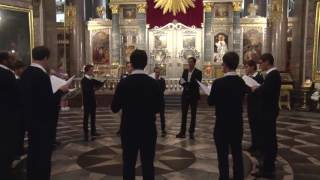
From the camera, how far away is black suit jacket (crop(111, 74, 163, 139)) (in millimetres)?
3924

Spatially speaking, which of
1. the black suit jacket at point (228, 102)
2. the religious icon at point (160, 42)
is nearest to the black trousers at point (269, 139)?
the black suit jacket at point (228, 102)

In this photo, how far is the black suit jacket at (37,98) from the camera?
14.1 feet

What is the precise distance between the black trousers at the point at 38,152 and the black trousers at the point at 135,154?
1151 millimetres

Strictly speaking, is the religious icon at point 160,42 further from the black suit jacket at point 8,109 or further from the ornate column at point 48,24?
the black suit jacket at point 8,109

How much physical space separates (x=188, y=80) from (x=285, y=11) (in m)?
10.4

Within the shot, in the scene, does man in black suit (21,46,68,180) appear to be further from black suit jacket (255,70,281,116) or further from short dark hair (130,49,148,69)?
black suit jacket (255,70,281,116)

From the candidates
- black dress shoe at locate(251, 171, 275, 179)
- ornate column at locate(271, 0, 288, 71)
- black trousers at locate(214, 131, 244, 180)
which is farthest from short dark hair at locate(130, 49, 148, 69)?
ornate column at locate(271, 0, 288, 71)

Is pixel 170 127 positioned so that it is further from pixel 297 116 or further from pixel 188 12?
pixel 188 12

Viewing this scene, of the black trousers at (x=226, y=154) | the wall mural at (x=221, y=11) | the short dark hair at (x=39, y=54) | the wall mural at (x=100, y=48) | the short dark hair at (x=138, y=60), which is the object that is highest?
the wall mural at (x=221, y=11)

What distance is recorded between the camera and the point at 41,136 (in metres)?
4.49

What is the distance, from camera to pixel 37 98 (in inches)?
171

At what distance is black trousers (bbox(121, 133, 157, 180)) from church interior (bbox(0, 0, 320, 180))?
1.61m

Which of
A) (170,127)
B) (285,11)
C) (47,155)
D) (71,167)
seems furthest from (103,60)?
(47,155)

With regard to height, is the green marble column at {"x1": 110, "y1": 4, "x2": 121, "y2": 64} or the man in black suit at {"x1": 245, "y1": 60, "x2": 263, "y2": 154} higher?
the green marble column at {"x1": 110, "y1": 4, "x2": 121, "y2": 64}
